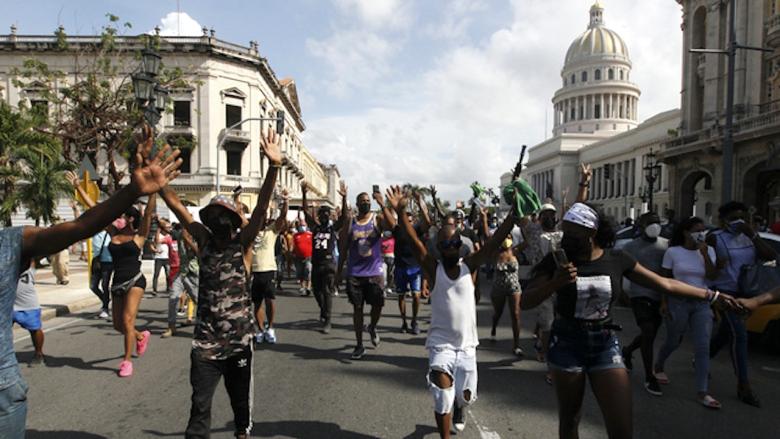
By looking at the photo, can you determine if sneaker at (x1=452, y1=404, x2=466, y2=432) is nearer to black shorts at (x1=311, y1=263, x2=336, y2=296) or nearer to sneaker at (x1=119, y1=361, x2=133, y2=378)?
sneaker at (x1=119, y1=361, x2=133, y2=378)

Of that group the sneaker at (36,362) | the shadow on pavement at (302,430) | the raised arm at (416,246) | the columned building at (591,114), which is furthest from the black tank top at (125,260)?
the columned building at (591,114)

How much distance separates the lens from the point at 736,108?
3272 centimetres

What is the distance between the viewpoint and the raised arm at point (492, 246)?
3967mm

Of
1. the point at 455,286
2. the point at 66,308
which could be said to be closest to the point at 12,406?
the point at 455,286

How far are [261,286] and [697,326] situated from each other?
5.11m

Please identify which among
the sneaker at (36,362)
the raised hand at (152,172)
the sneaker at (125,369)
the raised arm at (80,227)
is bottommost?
the sneaker at (36,362)

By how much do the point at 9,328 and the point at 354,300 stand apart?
4.83 m

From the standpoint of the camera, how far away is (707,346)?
503 centimetres

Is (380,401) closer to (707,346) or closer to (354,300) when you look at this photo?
(354,300)

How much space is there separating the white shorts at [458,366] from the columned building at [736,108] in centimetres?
2771

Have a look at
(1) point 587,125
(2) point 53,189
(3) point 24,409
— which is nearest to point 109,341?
(3) point 24,409

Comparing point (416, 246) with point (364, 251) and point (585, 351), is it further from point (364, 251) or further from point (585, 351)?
point (364, 251)

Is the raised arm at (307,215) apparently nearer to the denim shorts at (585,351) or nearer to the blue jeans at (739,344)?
the denim shorts at (585,351)

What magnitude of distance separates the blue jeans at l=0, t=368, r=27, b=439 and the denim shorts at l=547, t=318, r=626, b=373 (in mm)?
2698
